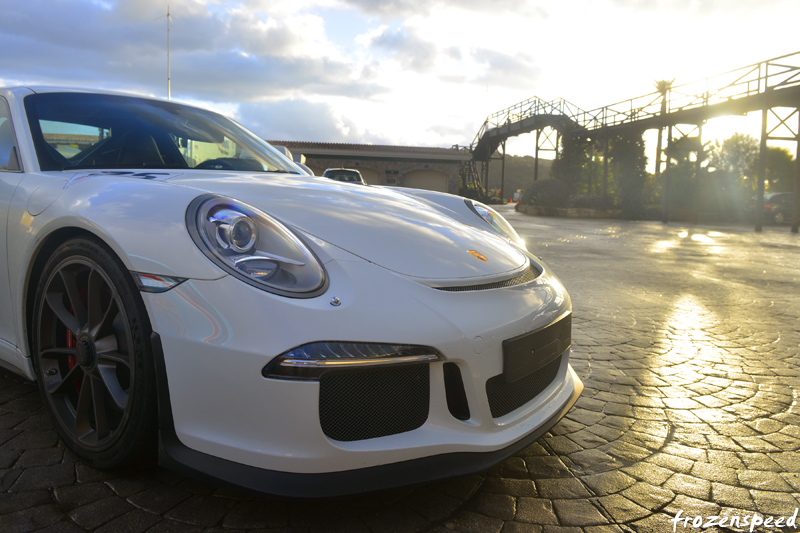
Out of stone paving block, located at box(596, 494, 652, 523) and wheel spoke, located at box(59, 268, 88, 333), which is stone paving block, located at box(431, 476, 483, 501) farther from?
wheel spoke, located at box(59, 268, 88, 333)

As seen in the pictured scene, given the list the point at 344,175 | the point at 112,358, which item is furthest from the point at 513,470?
the point at 344,175

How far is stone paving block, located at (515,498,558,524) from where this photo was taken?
166 centimetres

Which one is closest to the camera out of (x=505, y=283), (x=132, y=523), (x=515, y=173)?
(x=132, y=523)

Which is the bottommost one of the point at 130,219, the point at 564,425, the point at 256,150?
the point at 564,425

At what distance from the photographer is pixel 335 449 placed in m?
1.45

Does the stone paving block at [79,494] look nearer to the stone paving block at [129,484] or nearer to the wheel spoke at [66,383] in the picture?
the stone paving block at [129,484]

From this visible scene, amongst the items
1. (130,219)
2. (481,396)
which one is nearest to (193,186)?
(130,219)

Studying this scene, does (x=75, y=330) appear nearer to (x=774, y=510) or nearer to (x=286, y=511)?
(x=286, y=511)

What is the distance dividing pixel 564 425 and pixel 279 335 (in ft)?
4.95

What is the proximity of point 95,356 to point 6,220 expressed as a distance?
82cm

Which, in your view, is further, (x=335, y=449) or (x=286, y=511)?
(x=286, y=511)

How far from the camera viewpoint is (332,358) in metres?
1.43

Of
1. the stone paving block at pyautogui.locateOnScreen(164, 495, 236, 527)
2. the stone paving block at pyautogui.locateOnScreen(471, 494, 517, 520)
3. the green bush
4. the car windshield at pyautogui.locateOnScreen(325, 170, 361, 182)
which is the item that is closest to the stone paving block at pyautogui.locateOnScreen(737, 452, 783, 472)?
the stone paving block at pyautogui.locateOnScreen(471, 494, 517, 520)

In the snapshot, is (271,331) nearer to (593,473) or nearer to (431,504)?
(431,504)
